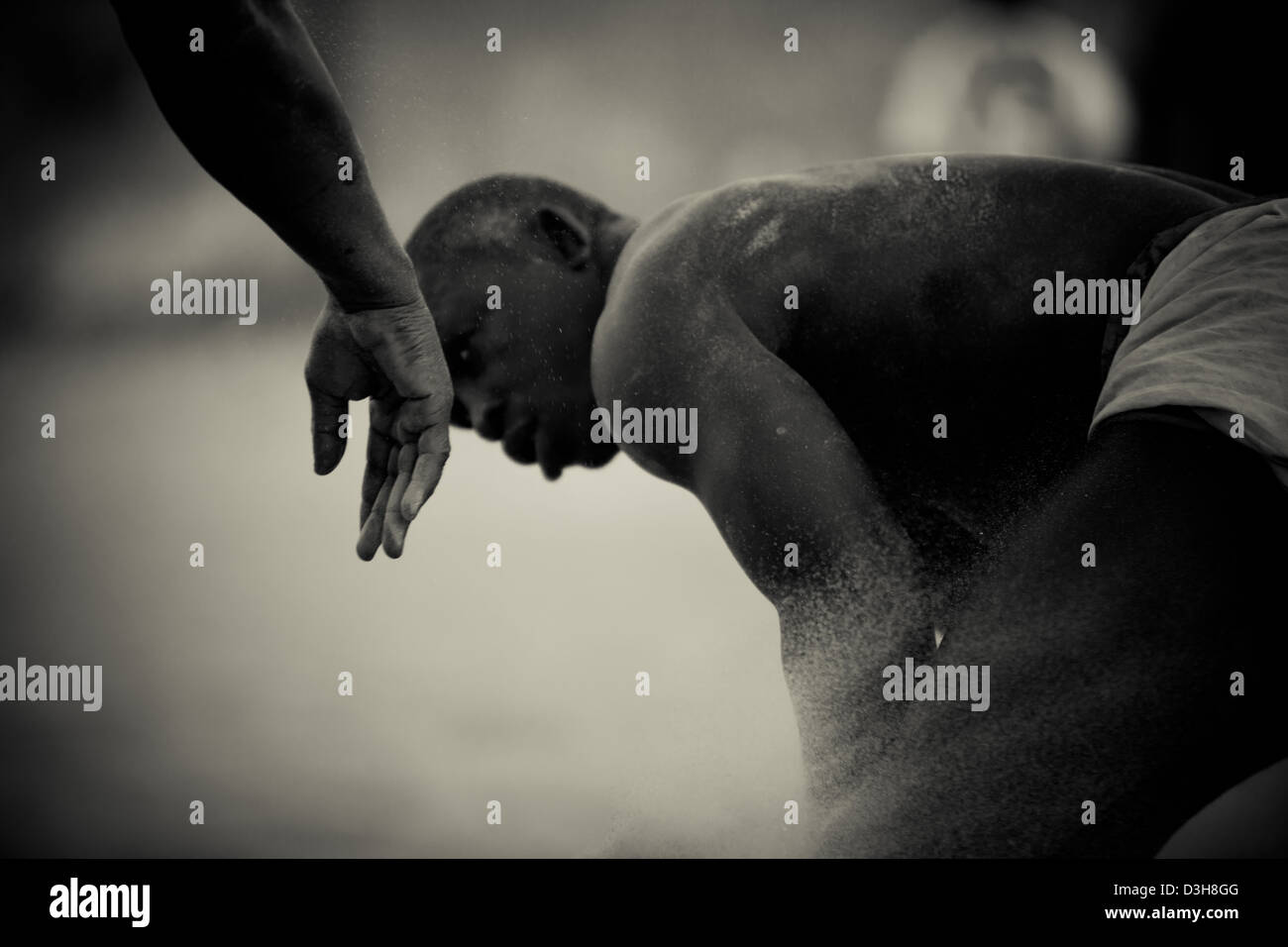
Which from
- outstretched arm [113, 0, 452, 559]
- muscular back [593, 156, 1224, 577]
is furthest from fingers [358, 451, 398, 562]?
muscular back [593, 156, 1224, 577]

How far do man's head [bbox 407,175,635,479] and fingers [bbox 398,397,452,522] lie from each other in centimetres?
21

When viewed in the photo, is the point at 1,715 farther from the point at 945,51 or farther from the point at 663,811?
the point at 945,51

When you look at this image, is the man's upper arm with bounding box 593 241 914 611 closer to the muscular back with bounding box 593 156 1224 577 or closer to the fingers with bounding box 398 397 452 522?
the muscular back with bounding box 593 156 1224 577

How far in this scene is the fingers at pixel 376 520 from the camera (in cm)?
85

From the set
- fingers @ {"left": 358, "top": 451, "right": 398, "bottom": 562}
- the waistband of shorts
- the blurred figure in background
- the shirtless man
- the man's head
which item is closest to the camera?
the shirtless man

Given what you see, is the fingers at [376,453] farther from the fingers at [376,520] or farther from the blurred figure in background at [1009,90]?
the blurred figure in background at [1009,90]

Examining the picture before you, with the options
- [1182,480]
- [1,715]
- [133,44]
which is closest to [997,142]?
[1182,480]

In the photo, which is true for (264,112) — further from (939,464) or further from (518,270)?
(939,464)

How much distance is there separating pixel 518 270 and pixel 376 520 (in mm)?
293

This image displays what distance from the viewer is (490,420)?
1142mm

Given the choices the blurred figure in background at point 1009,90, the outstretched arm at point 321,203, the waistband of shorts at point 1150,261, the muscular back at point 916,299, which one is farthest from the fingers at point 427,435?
the blurred figure in background at point 1009,90

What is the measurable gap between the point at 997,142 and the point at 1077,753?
1.38 meters

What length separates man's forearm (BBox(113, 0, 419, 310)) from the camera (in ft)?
2.10

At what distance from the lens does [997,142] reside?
1.78 metres
